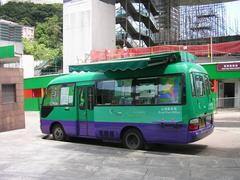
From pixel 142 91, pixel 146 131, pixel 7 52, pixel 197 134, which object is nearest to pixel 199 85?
pixel 197 134

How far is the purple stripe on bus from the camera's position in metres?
10.4

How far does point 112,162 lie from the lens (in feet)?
30.0

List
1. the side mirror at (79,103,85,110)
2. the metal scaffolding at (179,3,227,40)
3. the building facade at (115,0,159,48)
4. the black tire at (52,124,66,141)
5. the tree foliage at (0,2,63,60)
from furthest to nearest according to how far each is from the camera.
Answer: the tree foliage at (0,2,63,60) → the metal scaffolding at (179,3,227,40) → the building facade at (115,0,159,48) → the black tire at (52,124,66,141) → the side mirror at (79,103,85,110)

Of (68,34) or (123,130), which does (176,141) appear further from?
(68,34)

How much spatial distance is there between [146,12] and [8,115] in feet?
104

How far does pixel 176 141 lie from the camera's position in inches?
412

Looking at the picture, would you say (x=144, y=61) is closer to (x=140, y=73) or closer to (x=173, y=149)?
(x=140, y=73)

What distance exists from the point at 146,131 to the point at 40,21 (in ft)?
365

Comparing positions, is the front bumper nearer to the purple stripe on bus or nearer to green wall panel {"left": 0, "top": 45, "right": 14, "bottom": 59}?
the purple stripe on bus

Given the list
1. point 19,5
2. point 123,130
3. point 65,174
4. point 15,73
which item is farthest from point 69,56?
point 19,5

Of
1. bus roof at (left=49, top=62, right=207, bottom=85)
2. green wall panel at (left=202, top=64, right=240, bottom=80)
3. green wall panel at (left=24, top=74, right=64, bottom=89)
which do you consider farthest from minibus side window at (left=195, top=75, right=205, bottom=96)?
green wall panel at (left=24, top=74, right=64, bottom=89)

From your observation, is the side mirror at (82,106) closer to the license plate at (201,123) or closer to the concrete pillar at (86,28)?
the license plate at (201,123)

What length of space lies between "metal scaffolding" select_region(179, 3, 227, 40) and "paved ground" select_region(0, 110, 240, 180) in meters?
37.5

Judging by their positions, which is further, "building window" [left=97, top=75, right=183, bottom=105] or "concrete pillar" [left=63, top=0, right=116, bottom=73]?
"concrete pillar" [left=63, top=0, right=116, bottom=73]
